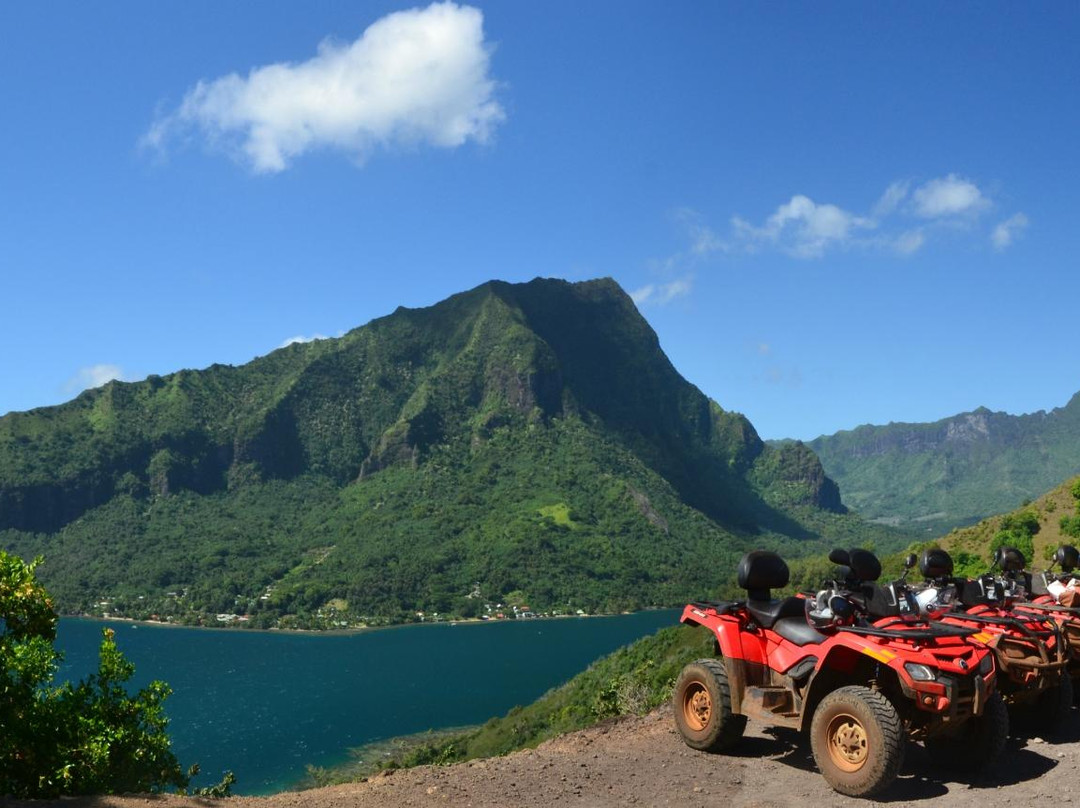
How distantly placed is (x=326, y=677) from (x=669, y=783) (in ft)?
320

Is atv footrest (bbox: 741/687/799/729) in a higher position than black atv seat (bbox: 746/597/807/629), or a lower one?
lower

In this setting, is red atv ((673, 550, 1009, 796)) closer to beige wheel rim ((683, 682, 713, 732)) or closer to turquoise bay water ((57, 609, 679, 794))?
beige wheel rim ((683, 682, 713, 732))

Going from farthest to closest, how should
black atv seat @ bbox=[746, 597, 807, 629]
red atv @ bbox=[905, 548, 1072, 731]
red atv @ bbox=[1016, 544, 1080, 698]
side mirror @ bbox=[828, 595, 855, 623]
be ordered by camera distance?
red atv @ bbox=[1016, 544, 1080, 698], red atv @ bbox=[905, 548, 1072, 731], black atv seat @ bbox=[746, 597, 807, 629], side mirror @ bbox=[828, 595, 855, 623]

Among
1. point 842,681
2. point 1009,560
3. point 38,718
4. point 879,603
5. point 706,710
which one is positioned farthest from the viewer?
point 1009,560

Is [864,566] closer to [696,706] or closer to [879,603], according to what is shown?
[879,603]

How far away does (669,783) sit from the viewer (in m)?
7.82

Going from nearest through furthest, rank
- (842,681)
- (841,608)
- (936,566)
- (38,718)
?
(841,608), (842,681), (38,718), (936,566)

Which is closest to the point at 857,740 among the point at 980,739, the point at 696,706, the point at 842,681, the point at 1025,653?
the point at 842,681

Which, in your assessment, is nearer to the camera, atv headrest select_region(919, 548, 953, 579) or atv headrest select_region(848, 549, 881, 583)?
atv headrest select_region(848, 549, 881, 583)

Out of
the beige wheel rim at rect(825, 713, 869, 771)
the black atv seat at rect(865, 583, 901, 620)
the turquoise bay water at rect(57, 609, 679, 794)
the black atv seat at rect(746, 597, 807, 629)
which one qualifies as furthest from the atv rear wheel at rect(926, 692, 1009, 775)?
the turquoise bay water at rect(57, 609, 679, 794)

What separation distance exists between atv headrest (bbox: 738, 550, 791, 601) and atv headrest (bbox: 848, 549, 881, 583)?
2.57 ft

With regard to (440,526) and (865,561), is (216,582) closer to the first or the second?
(440,526)

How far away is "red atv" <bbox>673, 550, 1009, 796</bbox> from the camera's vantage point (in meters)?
6.90

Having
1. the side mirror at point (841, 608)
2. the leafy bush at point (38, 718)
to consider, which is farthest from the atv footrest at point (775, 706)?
the leafy bush at point (38, 718)
